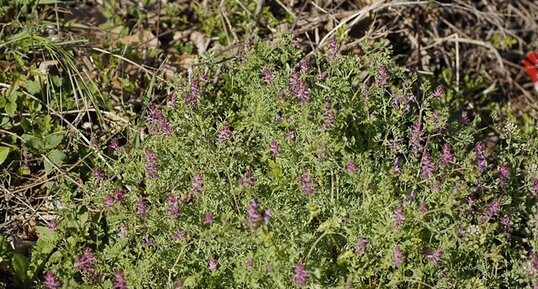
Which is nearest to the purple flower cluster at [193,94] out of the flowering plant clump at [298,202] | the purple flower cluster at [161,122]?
the flowering plant clump at [298,202]

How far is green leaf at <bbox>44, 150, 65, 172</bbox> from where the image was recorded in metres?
3.72

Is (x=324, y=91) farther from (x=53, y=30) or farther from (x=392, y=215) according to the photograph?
(x=53, y=30)

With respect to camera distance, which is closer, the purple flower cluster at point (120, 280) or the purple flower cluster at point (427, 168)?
the purple flower cluster at point (120, 280)

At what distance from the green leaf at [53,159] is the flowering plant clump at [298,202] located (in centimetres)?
32

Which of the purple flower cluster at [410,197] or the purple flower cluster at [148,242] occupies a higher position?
the purple flower cluster at [410,197]

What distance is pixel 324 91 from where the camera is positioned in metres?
3.43

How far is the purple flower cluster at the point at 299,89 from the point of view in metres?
3.18

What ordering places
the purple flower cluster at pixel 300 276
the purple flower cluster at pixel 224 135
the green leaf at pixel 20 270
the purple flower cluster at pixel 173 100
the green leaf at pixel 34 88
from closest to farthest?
the purple flower cluster at pixel 300 276
the purple flower cluster at pixel 224 135
the green leaf at pixel 20 270
the purple flower cluster at pixel 173 100
the green leaf at pixel 34 88

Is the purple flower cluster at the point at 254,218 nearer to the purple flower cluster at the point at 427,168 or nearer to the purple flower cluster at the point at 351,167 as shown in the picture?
the purple flower cluster at the point at 351,167

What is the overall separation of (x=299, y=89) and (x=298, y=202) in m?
0.41

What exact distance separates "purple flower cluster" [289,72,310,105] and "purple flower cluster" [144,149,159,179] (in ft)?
1.86

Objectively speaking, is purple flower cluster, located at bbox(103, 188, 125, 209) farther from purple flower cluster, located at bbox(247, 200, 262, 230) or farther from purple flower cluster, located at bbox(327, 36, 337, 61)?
purple flower cluster, located at bbox(327, 36, 337, 61)

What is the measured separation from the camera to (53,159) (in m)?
3.72

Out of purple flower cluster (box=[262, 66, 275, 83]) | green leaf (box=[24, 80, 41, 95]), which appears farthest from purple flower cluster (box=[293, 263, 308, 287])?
green leaf (box=[24, 80, 41, 95])
